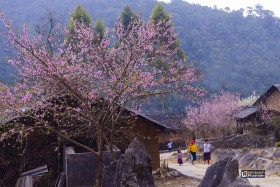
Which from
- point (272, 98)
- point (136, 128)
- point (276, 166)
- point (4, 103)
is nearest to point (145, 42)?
point (4, 103)

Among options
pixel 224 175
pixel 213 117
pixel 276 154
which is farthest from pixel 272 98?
pixel 224 175

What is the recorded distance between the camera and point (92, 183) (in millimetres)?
13852

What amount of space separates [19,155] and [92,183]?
4.34m

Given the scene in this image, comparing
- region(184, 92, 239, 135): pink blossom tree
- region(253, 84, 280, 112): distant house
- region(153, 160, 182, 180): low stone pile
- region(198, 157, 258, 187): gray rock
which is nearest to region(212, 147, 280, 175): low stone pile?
region(153, 160, 182, 180): low stone pile

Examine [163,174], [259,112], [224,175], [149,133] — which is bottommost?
[163,174]

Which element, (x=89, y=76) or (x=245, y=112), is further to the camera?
(x=245, y=112)

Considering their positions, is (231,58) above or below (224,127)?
above

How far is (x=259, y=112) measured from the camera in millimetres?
38000

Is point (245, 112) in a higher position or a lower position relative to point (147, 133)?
higher

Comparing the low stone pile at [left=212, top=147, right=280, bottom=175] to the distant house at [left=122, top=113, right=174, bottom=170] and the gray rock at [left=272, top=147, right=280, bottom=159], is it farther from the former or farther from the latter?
the distant house at [left=122, top=113, right=174, bottom=170]

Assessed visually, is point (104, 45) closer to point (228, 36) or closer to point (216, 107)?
point (216, 107)

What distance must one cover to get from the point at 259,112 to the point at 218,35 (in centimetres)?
5359

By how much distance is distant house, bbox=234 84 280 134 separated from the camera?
3772cm

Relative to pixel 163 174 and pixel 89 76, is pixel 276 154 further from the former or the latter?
pixel 89 76
